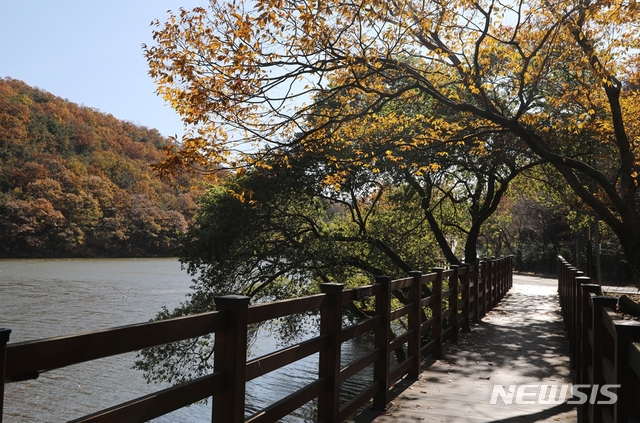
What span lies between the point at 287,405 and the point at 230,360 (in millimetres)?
967

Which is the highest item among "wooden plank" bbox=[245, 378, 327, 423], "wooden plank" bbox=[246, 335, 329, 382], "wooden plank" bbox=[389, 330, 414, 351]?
"wooden plank" bbox=[246, 335, 329, 382]

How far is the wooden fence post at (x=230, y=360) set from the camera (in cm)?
352

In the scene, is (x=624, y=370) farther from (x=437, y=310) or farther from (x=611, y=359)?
(x=437, y=310)

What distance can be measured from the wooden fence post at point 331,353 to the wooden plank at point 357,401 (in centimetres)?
19

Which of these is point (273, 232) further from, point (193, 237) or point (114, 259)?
point (114, 259)

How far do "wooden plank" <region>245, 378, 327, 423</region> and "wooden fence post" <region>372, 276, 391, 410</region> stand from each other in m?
A: 1.36

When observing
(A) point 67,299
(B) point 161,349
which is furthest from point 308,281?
(A) point 67,299

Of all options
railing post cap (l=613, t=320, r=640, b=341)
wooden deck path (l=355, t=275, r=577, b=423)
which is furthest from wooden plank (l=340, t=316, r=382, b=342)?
railing post cap (l=613, t=320, r=640, b=341)

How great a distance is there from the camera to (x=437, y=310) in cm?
879

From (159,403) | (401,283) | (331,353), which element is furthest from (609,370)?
(401,283)

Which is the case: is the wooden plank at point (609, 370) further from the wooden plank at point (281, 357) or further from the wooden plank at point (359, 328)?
the wooden plank at point (359, 328)

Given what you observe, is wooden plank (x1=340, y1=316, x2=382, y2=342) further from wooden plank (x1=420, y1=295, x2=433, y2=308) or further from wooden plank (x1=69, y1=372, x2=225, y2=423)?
wooden plank (x1=69, y1=372, x2=225, y2=423)

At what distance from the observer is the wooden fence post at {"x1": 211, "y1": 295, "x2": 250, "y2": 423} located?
3518 mm

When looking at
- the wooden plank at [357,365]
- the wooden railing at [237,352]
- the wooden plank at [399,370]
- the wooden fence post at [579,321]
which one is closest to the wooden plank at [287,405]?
the wooden railing at [237,352]
